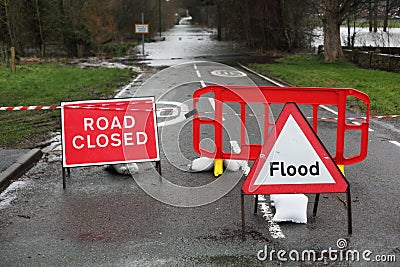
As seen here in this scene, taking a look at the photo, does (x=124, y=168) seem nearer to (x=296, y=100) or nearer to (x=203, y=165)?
(x=203, y=165)

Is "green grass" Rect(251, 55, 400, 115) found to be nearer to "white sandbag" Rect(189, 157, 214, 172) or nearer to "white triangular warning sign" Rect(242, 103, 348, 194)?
"white sandbag" Rect(189, 157, 214, 172)

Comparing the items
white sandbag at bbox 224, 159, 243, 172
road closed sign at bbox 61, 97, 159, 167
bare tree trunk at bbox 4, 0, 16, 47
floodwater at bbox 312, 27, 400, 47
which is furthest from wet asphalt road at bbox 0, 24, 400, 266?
bare tree trunk at bbox 4, 0, 16, 47

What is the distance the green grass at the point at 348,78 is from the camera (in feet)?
47.8

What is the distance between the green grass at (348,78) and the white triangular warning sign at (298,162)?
27.3ft

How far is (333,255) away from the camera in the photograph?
15.8ft

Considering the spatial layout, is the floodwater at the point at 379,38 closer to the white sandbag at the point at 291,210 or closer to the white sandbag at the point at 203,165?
the white sandbag at the point at 203,165

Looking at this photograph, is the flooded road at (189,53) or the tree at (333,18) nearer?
the tree at (333,18)

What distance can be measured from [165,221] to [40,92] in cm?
1252

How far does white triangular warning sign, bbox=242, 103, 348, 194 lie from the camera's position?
527cm

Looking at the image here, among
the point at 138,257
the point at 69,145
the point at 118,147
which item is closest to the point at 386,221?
the point at 138,257

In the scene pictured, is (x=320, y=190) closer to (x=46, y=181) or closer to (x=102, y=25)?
(x=46, y=181)

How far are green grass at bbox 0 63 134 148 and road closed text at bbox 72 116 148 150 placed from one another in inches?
104

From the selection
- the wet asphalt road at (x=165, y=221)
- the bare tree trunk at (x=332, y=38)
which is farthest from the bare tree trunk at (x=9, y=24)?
the wet asphalt road at (x=165, y=221)

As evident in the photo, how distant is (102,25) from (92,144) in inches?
1479
